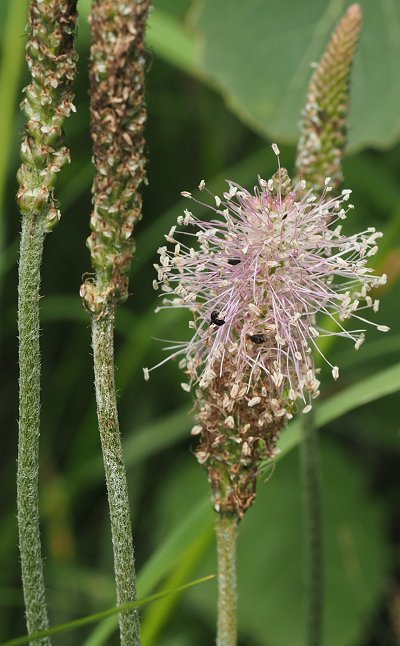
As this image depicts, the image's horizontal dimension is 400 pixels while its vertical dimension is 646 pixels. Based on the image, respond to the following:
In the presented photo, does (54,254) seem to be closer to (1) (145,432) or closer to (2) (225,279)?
(1) (145,432)

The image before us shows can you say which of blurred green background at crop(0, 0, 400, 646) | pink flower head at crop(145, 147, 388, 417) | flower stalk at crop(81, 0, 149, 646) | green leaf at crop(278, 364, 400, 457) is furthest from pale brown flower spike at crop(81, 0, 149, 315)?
blurred green background at crop(0, 0, 400, 646)

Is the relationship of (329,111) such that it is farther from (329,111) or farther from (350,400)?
(350,400)

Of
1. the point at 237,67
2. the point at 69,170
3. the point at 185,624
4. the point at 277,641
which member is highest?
the point at 69,170

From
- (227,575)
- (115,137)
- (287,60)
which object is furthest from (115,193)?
(287,60)

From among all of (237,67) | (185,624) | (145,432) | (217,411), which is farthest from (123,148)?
(185,624)

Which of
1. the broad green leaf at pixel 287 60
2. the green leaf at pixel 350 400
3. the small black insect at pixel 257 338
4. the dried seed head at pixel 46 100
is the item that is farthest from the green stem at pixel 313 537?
the broad green leaf at pixel 287 60

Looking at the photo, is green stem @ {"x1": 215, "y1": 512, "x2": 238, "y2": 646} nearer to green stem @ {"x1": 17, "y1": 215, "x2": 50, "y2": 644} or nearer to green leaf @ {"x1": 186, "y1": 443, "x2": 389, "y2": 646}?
green stem @ {"x1": 17, "y1": 215, "x2": 50, "y2": 644}

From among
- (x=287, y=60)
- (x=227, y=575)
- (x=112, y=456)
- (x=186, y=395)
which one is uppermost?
(x=287, y=60)
